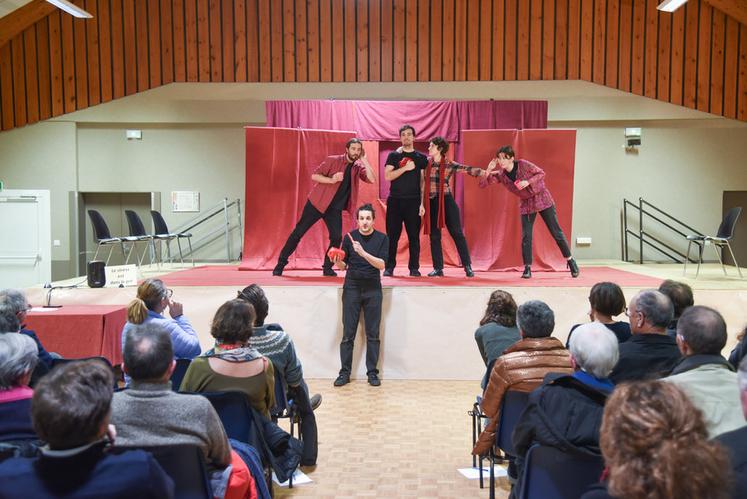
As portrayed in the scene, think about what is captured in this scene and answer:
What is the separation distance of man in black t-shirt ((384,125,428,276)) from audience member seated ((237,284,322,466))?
9.62 ft

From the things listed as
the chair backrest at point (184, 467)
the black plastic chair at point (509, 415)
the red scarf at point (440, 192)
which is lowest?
the black plastic chair at point (509, 415)

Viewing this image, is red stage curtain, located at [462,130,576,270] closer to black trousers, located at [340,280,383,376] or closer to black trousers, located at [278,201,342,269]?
black trousers, located at [278,201,342,269]

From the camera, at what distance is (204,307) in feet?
18.9

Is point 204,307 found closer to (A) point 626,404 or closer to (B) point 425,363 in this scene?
(B) point 425,363

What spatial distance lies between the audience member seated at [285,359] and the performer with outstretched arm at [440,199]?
3.29 m

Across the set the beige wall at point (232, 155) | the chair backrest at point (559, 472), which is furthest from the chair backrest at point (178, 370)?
the beige wall at point (232, 155)

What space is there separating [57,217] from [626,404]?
10363mm

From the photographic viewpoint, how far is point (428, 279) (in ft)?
20.2

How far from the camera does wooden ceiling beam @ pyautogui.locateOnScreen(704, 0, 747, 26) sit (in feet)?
28.0

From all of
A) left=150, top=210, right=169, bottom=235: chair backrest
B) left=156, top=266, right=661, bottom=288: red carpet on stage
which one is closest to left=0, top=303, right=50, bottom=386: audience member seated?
left=156, top=266, right=661, bottom=288: red carpet on stage

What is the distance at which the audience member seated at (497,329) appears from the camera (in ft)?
10.5

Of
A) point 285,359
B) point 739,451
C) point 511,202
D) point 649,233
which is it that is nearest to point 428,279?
point 511,202

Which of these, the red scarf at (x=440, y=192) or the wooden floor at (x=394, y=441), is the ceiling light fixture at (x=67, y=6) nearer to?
the red scarf at (x=440, y=192)

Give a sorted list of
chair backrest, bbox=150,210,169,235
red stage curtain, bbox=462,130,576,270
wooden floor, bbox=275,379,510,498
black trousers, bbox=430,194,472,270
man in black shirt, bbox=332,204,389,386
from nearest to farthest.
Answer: wooden floor, bbox=275,379,510,498 < man in black shirt, bbox=332,204,389,386 < black trousers, bbox=430,194,472,270 < red stage curtain, bbox=462,130,576,270 < chair backrest, bbox=150,210,169,235
